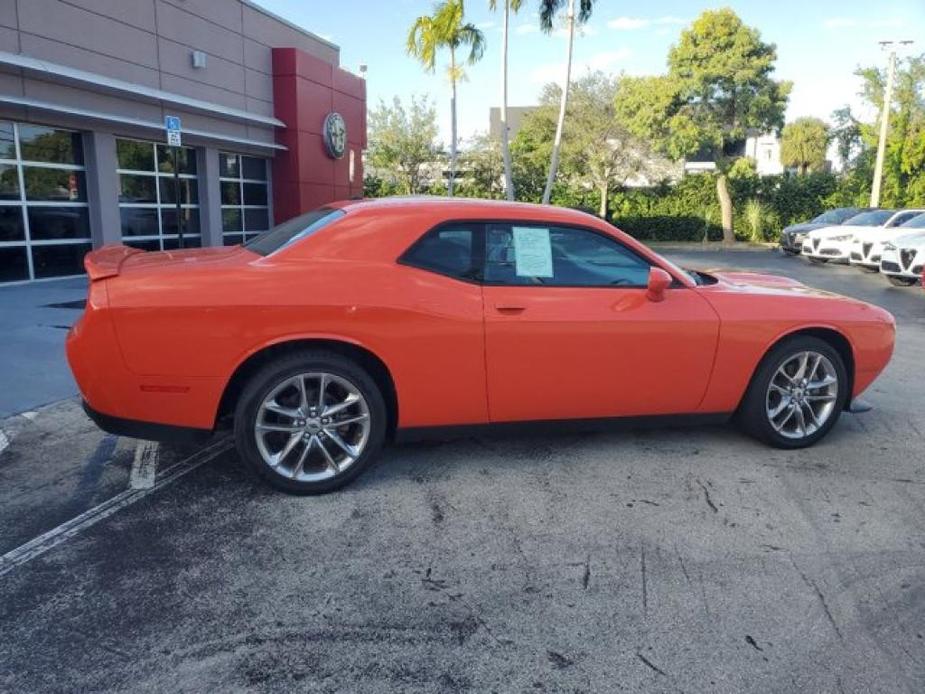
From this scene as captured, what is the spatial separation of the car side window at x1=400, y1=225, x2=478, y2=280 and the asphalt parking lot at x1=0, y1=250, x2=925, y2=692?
1177 mm

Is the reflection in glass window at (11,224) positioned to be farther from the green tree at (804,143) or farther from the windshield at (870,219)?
the green tree at (804,143)

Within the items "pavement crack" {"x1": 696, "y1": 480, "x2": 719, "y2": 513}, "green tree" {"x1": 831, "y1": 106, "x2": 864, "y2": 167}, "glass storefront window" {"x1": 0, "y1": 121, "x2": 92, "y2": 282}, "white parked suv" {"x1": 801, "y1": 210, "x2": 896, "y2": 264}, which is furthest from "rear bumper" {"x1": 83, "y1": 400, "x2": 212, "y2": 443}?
"green tree" {"x1": 831, "y1": 106, "x2": 864, "y2": 167}

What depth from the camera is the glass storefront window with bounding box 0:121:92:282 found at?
1181cm

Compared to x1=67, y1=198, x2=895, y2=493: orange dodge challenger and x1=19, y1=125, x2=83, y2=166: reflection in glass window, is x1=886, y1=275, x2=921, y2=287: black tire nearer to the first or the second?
x1=67, y1=198, x2=895, y2=493: orange dodge challenger

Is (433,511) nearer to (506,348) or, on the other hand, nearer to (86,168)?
(506,348)

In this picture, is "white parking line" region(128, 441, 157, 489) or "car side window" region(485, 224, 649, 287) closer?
"white parking line" region(128, 441, 157, 489)

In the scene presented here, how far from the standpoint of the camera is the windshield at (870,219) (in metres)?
18.1

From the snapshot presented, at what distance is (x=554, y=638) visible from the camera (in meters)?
2.62

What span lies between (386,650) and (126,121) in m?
13.5

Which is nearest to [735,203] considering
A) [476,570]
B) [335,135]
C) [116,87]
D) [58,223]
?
[335,135]

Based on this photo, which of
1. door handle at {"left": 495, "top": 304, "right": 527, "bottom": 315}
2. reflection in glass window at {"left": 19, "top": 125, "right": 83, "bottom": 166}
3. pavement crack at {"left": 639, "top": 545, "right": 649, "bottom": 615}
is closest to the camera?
pavement crack at {"left": 639, "top": 545, "right": 649, "bottom": 615}

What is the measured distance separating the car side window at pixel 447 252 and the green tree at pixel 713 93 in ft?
84.6

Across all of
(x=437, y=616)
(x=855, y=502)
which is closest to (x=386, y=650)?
(x=437, y=616)

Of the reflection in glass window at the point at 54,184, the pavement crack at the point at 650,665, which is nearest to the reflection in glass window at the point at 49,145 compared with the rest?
the reflection in glass window at the point at 54,184
